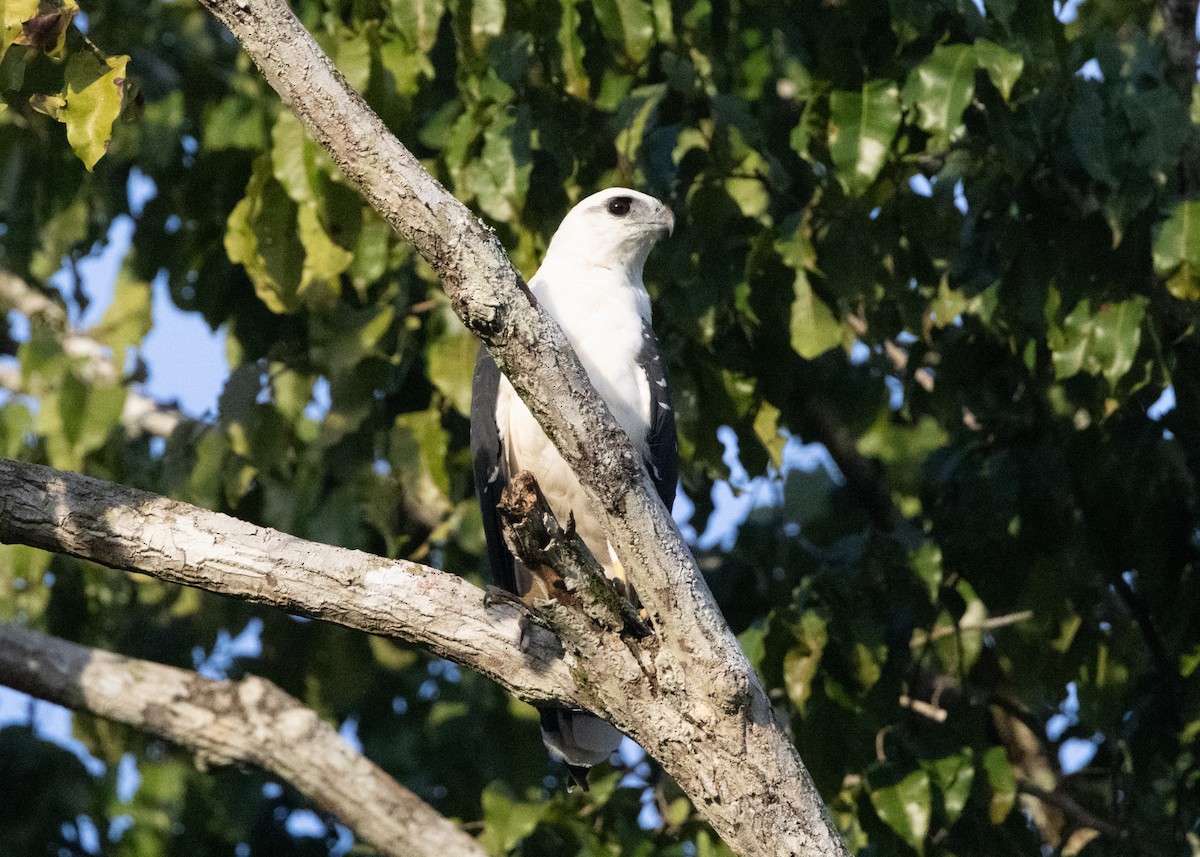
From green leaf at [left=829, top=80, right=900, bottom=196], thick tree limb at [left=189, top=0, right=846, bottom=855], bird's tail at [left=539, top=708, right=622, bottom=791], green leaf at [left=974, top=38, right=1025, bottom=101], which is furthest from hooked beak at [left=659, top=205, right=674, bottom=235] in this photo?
thick tree limb at [left=189, top=0, right=846, bottom=855]

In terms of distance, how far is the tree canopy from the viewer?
12.8ft

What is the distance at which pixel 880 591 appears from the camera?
436cm

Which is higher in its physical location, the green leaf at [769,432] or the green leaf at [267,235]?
the green leaf at [267,235]

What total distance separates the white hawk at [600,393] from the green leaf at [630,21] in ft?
2.17

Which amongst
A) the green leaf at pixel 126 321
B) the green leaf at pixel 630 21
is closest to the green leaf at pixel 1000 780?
the green leaf at pixel 630 21

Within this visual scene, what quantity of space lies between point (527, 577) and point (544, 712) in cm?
63

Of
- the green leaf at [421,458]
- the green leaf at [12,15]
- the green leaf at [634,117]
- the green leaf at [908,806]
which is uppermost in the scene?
the green leaf at [12,15]

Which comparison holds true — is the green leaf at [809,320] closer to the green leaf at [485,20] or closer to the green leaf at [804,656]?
the green leaf at [804,656]

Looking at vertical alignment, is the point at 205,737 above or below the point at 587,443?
below

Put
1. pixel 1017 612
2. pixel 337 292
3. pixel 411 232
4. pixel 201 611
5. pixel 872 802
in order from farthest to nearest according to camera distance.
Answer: pixel 201 611 → pixel 1017 612 → pixel 337 292 → pixel 872 802 → pixel 411 232

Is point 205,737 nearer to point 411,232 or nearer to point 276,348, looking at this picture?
point 276,348

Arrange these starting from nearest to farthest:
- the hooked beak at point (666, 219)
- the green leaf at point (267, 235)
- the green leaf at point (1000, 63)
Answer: the green leaf at point (1000, 63) → the green leaf at point (267, 235) → the hooked beak at point (666, 219)

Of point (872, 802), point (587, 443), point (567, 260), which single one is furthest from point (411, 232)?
point (872, 802)

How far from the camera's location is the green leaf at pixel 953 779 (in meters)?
3.93
